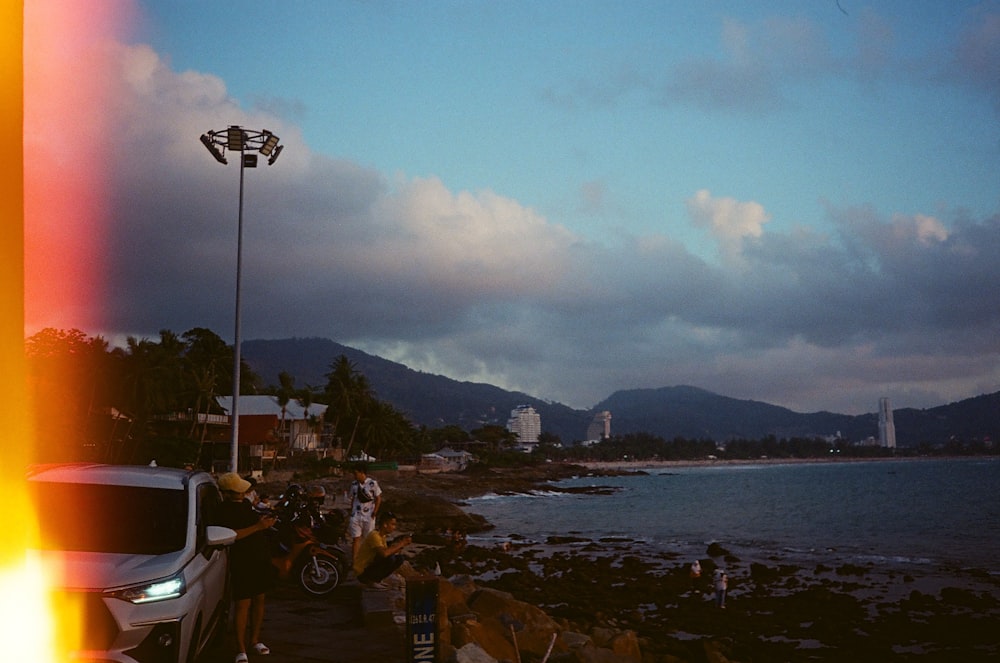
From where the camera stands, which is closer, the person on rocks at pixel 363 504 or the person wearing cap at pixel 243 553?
the person wearing cap at pixel 243 553

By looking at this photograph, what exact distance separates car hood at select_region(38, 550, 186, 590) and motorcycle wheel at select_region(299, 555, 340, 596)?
249 inches

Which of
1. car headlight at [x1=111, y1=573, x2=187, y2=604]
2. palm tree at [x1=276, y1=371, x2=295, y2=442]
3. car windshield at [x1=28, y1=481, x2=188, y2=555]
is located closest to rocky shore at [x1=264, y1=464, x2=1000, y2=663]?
car windshield at [x1=28, y1=481, x2=188, y2=555]

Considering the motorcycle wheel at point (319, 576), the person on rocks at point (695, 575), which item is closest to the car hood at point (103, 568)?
the motorcycle wheel at point (319, 576)

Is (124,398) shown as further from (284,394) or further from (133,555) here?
(133,555)

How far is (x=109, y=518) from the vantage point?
7027 millimetres

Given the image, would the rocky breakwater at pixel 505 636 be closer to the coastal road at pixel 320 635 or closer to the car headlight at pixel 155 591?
the coastal road at pixel 320 635

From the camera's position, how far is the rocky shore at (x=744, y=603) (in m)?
19.0

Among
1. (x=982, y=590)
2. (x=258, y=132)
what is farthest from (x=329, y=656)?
(x=982, y=590)

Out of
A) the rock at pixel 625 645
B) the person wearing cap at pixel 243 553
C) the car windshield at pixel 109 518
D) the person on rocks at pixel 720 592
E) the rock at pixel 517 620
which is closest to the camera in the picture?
the car windshield at pixel 109 518

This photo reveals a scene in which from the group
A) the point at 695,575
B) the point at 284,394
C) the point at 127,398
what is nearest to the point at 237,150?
the point at 695,575

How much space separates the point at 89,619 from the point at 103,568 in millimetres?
385

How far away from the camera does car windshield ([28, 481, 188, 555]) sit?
6758mm

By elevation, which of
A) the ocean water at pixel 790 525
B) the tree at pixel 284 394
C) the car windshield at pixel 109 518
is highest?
the tree at pixel 284 394

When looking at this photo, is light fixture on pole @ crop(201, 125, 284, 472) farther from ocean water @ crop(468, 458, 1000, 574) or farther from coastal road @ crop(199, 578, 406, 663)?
ocean water @ crop(468, 458, 1000, 574)
